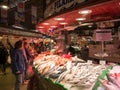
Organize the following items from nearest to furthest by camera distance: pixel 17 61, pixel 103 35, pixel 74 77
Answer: pixel 74 77, pixel 103 35, pixel 17 61

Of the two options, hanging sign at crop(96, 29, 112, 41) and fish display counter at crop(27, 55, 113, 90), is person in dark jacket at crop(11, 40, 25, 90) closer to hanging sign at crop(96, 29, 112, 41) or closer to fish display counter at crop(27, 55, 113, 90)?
fish display counter at crop(27, 55, 113, 90)

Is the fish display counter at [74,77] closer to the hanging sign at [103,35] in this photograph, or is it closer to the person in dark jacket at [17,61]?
the hanging sign at [103,35]

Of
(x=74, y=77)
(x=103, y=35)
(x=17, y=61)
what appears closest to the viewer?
(x=74, y=77)

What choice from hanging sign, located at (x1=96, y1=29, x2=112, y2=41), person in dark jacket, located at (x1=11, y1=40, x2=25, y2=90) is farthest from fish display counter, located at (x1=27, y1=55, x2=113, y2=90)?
person in dark jacket, located at (x1=11, y1=40, x2=25, y2=90)

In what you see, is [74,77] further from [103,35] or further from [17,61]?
[17,61]

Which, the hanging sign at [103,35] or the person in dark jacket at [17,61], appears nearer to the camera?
the hanging sign at [103,35]

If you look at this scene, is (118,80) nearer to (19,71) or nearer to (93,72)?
(93,72)

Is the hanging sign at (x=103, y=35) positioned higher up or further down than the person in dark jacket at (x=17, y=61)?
higher up

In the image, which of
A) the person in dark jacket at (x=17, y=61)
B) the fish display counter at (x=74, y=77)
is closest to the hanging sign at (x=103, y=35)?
the fish display counter at (x=74, y=77)

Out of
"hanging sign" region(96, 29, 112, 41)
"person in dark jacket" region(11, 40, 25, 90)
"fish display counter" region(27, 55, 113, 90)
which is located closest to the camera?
"fish display counter" region(27, 55, 113, 90)

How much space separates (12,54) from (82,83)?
16.3ft

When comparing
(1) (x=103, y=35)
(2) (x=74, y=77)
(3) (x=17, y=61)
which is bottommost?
(3) (x=17, y=61)

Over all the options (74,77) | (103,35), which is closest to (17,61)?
(103,35)

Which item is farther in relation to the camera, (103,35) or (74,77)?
(103,35)
